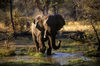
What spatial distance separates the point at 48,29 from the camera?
14.3m

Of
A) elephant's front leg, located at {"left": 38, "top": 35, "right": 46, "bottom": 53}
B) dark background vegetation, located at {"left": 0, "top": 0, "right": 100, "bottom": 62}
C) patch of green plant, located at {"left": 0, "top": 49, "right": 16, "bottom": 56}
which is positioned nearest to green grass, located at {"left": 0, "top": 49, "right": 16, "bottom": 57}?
patch of green plant, located at {"left": 0, "top": 49, "right": 16, "bottom": 56}

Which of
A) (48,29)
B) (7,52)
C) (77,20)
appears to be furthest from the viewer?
(77,20)

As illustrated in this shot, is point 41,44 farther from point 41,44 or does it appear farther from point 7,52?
point 7,52

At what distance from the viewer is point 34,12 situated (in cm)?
6412

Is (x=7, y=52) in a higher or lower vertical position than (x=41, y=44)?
lower

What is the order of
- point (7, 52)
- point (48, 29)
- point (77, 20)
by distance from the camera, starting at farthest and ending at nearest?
point (77, 20), point (7, 52), point (48, 29)

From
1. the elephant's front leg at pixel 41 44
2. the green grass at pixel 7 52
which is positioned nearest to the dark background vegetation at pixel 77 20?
the green grass at pixel 7 52

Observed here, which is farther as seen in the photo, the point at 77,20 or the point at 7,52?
the point at 77,20

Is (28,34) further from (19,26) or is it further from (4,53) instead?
(4,53)

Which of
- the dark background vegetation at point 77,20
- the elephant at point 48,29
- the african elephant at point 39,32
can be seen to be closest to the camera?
the elephant at point 48,29

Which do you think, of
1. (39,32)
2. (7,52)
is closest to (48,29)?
(39,32)

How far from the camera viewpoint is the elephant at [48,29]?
14289 millimetres

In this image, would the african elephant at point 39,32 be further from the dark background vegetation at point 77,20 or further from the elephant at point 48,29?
the dark background vegetation at point 77,20

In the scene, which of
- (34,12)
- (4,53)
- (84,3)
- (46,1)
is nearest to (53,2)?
(46,1)
